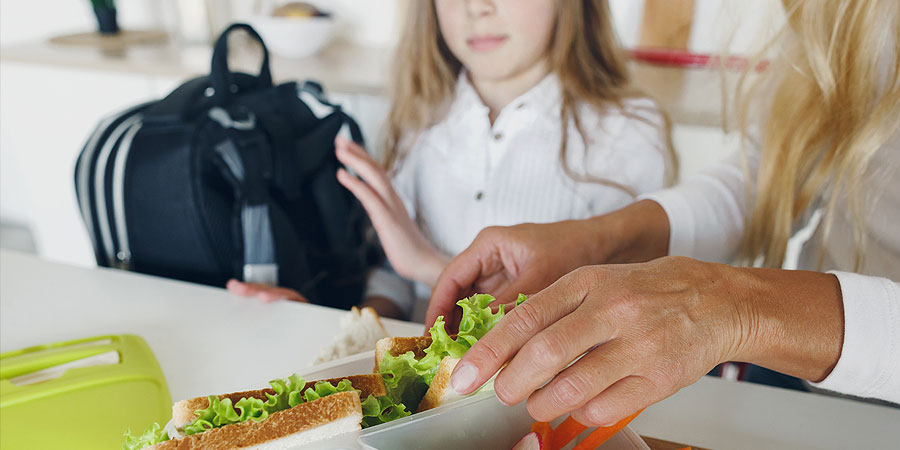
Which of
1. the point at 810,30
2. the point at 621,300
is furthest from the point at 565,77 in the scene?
the point at 621,300

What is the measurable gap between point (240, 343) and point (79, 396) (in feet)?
0.56

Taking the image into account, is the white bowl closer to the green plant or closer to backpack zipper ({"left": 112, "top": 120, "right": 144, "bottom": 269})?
the green plant

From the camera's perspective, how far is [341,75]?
153cm

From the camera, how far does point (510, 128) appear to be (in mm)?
1177

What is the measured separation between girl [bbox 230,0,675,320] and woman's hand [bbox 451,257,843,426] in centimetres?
61

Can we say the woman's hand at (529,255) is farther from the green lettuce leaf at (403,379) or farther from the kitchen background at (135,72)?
the kitchen background at (135,72)

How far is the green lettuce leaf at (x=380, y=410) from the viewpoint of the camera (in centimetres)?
44

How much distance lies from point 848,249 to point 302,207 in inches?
34.0

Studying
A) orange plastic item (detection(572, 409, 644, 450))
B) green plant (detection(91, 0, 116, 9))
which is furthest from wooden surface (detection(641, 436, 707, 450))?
green plant (detection(91, 0, 116, 9))

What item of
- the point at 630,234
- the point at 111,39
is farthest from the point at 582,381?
the point at 111,39

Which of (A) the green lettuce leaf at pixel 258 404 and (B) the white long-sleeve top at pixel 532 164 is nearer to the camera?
(A) the green lettuce leaf at pixel 258 404

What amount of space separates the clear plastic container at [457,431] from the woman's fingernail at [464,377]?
3 cm

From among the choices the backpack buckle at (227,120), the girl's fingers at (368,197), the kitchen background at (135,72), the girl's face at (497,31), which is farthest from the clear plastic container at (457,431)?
the kitchen background at (135,72)

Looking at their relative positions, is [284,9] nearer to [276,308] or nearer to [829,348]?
[276,308]
